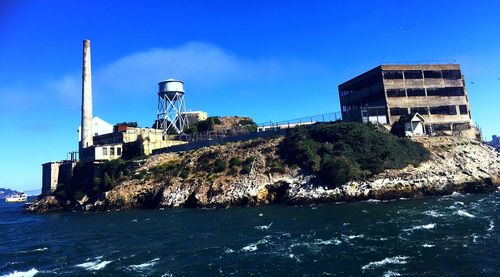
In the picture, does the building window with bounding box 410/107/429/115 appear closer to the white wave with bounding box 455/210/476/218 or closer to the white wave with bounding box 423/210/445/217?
the white wave with bounding box 455/210/476/218

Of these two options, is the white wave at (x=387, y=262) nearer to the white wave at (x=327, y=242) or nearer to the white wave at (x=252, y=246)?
the white wave at (x=327, y=242)

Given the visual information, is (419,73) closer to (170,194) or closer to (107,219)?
(170,194)

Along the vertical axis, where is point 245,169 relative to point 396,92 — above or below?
below

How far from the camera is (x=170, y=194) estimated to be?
2653 inches

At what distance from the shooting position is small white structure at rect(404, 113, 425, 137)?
2911 inches

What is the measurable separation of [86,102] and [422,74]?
90278 mm

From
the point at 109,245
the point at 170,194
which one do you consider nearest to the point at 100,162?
the point at 170,194

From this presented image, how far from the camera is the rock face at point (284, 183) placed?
186 feet

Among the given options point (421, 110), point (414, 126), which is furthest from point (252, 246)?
point (421, 110)

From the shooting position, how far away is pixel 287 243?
31344 millimetres

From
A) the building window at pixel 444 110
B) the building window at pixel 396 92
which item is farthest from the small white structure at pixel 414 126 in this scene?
the building window at pixel 444 110

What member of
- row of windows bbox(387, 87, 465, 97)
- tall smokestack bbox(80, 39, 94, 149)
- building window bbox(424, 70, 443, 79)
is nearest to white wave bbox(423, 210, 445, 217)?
row of windows bbox(387, 87, 465, 97)

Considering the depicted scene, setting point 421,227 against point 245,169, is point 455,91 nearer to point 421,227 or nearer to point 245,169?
point 245,169

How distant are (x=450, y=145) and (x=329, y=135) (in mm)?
23472
